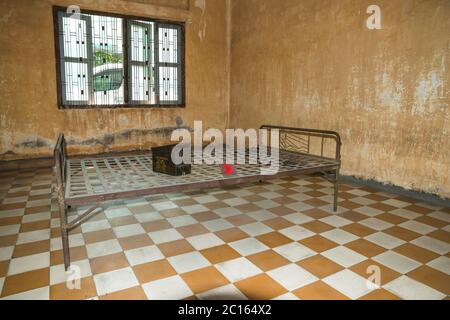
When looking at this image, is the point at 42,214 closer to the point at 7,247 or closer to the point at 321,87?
the point at 7,247

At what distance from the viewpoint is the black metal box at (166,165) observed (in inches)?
124

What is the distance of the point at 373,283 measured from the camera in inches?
89.9

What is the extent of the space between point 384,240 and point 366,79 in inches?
99.2

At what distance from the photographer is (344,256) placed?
2684 millimetres

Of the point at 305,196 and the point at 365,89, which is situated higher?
the point at 365,89

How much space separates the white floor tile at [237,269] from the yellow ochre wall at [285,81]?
9.35 feet

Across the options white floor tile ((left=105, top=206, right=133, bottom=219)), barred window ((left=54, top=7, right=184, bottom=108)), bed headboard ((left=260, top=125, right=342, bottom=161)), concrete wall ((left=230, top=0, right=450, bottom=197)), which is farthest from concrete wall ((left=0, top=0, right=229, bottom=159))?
white floor tile ((left=105, top=206, right=133, bottom=219))

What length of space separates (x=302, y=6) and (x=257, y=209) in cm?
367

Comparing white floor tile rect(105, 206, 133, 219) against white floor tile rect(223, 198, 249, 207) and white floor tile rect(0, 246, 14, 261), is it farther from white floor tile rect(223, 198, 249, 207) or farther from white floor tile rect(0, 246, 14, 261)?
white floor tile rect(223, 198, 249, 207)

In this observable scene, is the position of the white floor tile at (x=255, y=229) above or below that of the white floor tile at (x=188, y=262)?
above

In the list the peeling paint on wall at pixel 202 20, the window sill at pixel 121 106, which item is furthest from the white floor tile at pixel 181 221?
the peeling paint on wall at pixel 202 20

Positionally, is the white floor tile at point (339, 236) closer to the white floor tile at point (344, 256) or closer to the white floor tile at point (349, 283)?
the white floor tile at point (344, 256)
